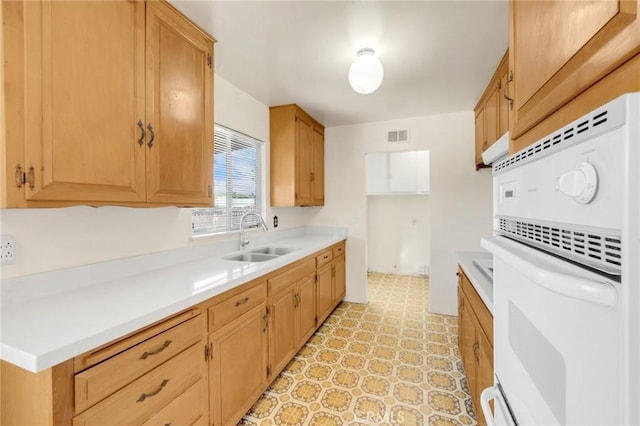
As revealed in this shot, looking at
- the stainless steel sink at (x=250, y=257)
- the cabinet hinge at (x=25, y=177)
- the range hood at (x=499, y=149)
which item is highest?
the range hood at (x=499, y=149)

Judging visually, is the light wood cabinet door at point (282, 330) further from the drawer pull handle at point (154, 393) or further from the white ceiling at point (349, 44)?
Result: the white ceiling at point (349, 44)

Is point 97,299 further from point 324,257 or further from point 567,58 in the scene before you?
point 324,257

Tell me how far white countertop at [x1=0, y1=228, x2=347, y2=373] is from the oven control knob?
1.20 metres

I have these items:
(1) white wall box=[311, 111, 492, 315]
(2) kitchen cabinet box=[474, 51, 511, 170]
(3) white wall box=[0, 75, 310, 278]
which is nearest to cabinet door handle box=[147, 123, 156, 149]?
(3) white wall box=[0, 75, 310, 278]

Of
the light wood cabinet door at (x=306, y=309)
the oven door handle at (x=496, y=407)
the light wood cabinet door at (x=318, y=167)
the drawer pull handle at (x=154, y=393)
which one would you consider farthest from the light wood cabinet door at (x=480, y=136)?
the drawer pull handle at (x=154, y=393)

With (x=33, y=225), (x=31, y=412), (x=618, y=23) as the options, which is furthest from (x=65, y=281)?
(x=618, y=23)

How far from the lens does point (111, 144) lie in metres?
1.14

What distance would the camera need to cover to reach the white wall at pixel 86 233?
3.62 feet

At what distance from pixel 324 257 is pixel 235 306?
56.9 inches

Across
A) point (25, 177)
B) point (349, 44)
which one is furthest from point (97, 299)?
point (349, 44)

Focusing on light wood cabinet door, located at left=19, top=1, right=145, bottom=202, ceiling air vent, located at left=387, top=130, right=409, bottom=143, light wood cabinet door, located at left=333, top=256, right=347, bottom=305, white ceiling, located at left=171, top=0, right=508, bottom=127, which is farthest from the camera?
ceiling air vent, located at left=387, top=130, right=409, bottom=143

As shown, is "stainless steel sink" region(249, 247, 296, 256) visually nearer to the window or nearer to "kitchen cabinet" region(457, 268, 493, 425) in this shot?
the window

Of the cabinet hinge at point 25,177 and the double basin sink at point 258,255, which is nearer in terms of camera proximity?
the cabinet hinge at point 25,177

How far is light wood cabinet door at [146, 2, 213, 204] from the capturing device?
132cm
